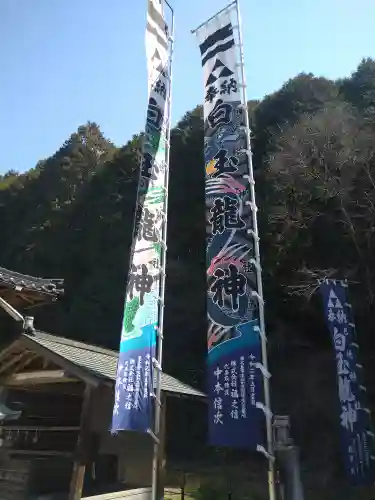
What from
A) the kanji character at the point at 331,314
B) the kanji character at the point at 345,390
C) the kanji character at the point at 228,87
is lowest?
the kanji character at the point at 345,390

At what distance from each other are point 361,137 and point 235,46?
30.1 ft

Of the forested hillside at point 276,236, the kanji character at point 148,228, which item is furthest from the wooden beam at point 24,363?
the forested hillside at point 276,236

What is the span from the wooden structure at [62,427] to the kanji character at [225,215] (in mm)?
2954

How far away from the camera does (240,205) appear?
6578 mm

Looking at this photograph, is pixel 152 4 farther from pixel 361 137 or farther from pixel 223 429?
pixel 361 137

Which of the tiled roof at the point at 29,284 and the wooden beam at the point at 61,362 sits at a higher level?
the tiled roof at the point at 29,284

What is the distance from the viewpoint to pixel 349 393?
830cm

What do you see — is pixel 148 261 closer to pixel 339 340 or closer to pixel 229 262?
pixel 229 262

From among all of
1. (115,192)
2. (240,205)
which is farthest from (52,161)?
(240,205)

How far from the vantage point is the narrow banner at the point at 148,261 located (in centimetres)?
606

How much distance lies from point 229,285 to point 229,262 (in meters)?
0.36

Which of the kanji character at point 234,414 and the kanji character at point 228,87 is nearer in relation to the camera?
the kanji character at point 234,414

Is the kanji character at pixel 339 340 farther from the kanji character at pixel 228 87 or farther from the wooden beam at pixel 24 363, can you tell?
the wooden beam at pixel 24 363

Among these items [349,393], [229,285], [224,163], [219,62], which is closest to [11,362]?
[229,285]
